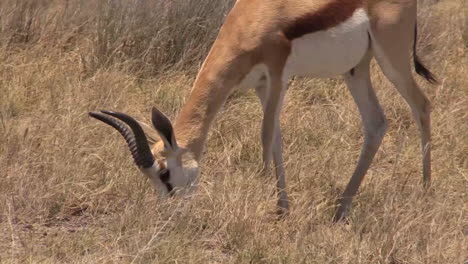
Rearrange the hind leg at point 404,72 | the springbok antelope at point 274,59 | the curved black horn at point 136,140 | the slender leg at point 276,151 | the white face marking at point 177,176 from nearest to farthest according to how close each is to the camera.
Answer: the curved black horn at point 136,140, the white face marking at point 177,176, the springbok antelope at point 274,59, the slender leg at point 276,151, the hind leg at point 404,72

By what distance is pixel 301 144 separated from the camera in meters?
8.12

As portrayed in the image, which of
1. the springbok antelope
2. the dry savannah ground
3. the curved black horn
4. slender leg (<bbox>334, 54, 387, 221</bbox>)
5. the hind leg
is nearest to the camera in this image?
the dry savannah ground

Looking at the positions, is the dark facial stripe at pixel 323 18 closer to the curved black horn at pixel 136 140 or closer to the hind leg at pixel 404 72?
the hind leg at pixel 404 72

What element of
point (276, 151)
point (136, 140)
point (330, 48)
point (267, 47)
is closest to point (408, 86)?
point (330, 48)

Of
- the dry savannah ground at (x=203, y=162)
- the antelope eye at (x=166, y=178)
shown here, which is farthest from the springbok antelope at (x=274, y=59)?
the dry savannah ground at (x=203, y=162)

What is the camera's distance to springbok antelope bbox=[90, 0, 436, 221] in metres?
6.65

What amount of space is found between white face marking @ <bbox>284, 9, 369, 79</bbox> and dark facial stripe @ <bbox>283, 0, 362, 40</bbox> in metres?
0.03

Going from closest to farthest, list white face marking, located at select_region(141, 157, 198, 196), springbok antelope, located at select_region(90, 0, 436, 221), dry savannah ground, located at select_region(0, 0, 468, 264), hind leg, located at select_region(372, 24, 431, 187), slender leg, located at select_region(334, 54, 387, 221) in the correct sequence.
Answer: dry savannah ground, located at select_region(0, 0, 468, 264) < white face marking, located at select_region(141, 157, 198, 196) < springbok antelope, located at select_region(90, 0, 436, 221) < hind leg, located at select_region(372, 24, 431, 187) < slender leg, located at select_region(334, 54, 387, 221)

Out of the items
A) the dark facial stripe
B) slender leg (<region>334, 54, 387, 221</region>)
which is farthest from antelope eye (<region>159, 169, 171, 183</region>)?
slender leg (<region>334, 54, 387, 221</region>)

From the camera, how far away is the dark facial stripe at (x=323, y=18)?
22.3ft

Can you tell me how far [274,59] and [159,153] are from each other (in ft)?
3.38

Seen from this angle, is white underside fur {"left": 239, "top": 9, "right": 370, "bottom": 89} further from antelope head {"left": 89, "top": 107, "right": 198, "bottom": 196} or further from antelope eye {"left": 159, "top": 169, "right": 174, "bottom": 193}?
antelope eye {"left": 159, "top": 169, "right": 174, "bottom": 193}

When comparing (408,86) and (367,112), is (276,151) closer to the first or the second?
(367,112)

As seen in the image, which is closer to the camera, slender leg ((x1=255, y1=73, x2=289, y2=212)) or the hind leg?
slender leg ((x1=255, y1=73, x2=289, y2=212))
